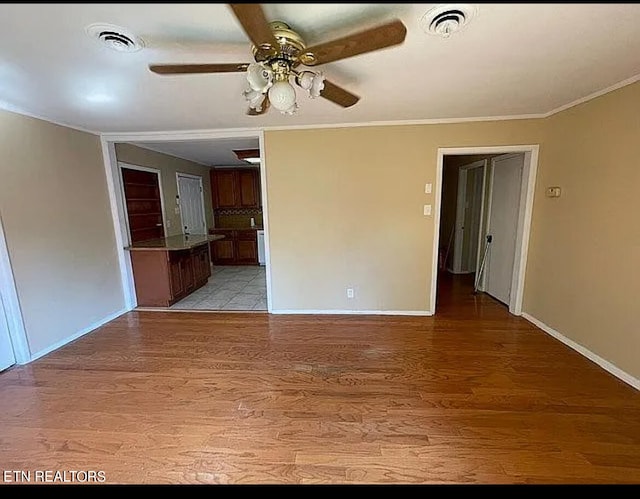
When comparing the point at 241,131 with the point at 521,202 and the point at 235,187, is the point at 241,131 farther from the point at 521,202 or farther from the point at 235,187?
the point at 235,187

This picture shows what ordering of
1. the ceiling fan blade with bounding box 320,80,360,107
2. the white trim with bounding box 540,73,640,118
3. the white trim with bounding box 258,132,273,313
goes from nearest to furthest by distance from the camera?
1. the ceiling fan blade with bounding box 320,80,360,107
2. the white trim with bounding box 540,73,640,118
3. the white trim with bounding box 258,132,273,313

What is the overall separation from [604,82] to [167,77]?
3126 millimetres

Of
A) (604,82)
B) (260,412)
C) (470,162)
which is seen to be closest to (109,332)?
(260,412)

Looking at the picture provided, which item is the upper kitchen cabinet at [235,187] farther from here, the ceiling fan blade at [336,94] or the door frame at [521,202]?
the ceiling fan blade at [336,94]

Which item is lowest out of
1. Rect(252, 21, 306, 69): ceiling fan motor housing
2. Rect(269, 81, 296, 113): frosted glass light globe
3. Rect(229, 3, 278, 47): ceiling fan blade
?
Rect(269, 81, 296, 113): frosted glass light globe

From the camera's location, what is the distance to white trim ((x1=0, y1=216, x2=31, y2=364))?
2.65 meters

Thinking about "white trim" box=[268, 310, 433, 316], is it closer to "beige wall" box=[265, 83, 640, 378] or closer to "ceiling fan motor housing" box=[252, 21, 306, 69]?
"beige wall" box=[265, 83, 640, 378]

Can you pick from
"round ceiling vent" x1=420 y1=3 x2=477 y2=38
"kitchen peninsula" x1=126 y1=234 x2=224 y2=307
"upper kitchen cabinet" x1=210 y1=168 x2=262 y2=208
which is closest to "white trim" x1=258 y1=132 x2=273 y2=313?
"kitchen peninsula" x1=126 y1=234 x2=224 y2=307

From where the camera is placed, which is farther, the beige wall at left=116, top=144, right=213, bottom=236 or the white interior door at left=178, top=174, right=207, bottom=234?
the white interior door at left=178, top=174, right=207, bottom=234

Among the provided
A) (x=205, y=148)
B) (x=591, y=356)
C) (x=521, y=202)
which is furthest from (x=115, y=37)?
(x=591, y=356)

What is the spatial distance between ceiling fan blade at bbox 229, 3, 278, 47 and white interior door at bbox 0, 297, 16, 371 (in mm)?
3026

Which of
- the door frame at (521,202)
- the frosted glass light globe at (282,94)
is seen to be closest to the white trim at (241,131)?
the door frame at (521,202)

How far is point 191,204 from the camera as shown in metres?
A: 6.17

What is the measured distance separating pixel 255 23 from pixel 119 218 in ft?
11.6
